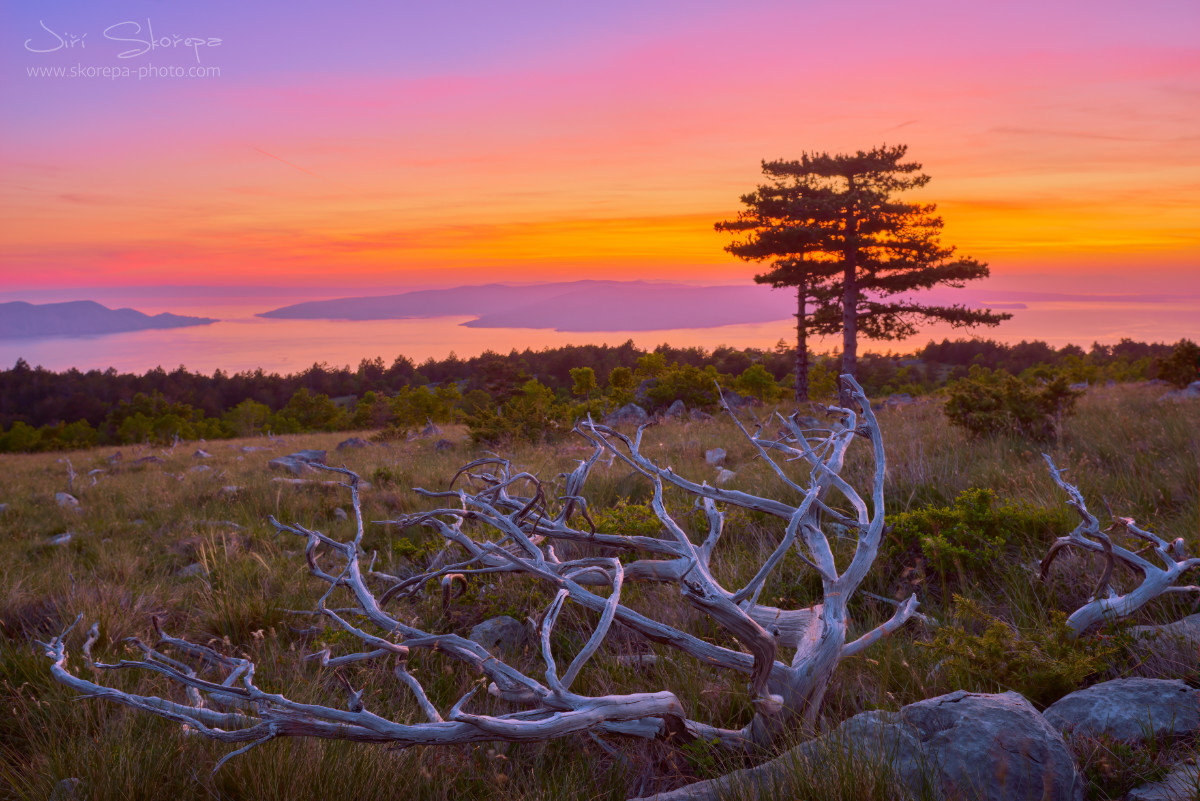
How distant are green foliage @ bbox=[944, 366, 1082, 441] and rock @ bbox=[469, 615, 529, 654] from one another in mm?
6424

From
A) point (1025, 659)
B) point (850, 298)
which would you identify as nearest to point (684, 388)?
point (850, 298)

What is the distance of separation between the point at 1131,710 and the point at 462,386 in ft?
207

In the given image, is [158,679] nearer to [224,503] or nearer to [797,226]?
[224,503]

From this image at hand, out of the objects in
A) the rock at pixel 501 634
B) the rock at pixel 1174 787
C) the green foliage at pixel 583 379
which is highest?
the green foliage at pixel 583 379

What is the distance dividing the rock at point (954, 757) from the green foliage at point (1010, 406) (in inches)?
254

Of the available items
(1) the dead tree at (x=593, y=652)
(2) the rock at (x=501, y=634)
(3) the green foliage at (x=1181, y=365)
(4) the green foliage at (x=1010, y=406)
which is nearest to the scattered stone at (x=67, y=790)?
(1) the dead tree at (x=593, y=652)

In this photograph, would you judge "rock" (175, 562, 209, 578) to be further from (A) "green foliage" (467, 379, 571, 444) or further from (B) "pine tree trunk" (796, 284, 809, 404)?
(B) "pine tree trunk" (796, 284, 809, 404)

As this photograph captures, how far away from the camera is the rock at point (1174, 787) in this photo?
5.80 ft

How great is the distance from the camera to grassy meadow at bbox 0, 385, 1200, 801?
2348 mm

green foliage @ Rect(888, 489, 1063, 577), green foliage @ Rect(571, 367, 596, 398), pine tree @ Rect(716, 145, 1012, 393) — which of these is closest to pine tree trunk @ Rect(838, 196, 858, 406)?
pine tree @ Rect(716, 145, 1012, 393)

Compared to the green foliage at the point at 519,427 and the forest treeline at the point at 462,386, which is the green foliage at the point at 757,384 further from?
the green foliage at the point at 519,427

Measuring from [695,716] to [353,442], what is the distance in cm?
1522

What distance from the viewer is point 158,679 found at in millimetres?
3295

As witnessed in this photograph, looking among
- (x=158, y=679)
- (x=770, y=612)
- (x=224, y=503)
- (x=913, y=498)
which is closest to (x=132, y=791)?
(x=158, y=679)
